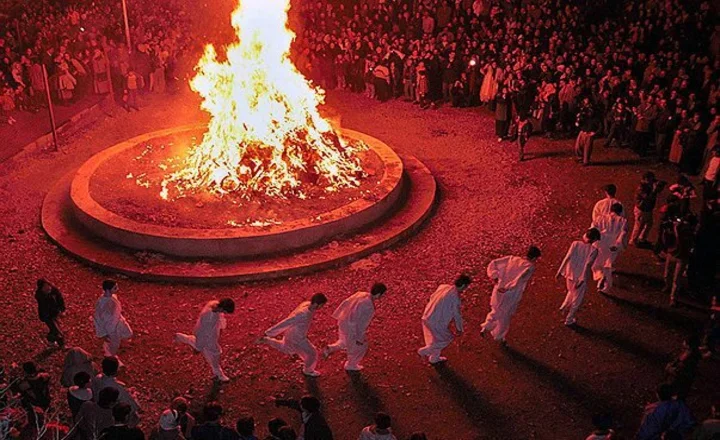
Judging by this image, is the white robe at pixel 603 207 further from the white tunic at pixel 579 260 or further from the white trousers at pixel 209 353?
the white trousers at pixel 209 353

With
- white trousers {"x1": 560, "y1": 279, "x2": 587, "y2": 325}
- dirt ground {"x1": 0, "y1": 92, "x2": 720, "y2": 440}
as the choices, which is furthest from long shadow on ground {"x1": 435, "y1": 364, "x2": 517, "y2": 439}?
white trousers {"x1": 560, "y1": 279, "x2": 587, "y2": 325}

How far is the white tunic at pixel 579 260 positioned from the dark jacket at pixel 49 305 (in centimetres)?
775

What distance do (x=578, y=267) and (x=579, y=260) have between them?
12 centimetres

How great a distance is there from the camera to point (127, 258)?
516 inches

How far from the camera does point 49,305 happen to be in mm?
10297

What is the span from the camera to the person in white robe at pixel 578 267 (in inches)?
421

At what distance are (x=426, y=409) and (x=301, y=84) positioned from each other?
9.66m

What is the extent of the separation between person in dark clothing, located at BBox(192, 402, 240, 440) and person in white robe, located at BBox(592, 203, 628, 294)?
24.0 feet

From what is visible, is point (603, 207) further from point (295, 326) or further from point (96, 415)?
point (96, 415)

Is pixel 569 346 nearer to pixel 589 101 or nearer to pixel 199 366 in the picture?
pixel 199 366

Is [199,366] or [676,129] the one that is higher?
[676,129]

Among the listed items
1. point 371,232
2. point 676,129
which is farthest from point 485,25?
point 371,232

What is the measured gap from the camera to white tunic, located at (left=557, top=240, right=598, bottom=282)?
421 inches

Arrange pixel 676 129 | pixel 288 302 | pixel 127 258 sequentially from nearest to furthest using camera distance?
pixel 288 302 < pixel 127 258 < pixel 676 129
